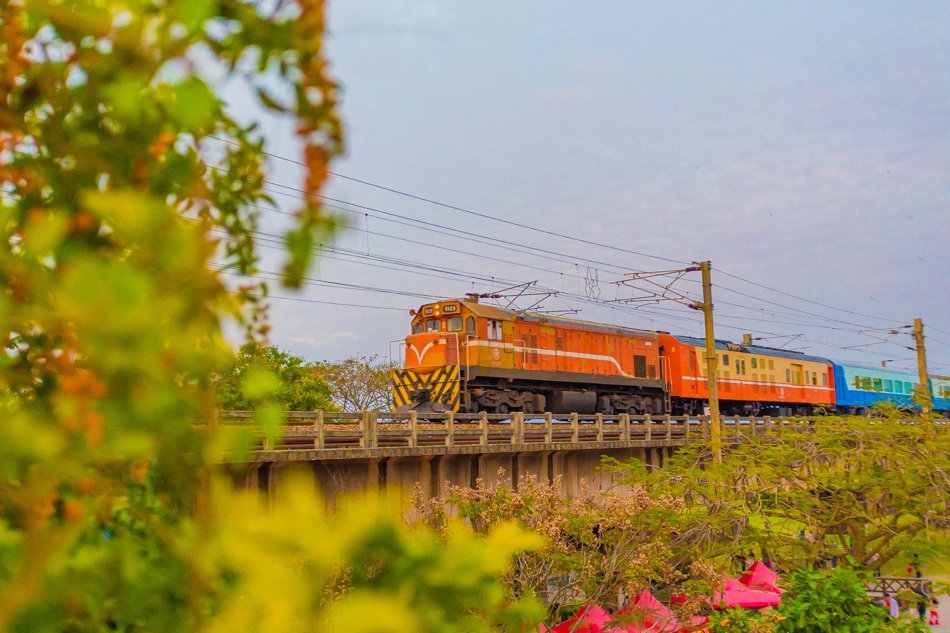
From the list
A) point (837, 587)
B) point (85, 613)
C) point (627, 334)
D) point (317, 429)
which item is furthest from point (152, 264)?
point (627, 334)

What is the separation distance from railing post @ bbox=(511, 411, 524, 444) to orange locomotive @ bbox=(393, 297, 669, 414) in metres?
3.82

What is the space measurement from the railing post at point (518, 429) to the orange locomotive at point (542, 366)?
12.6 feet

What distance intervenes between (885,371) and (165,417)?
54342 millimetres

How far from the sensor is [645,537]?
13.4 meters

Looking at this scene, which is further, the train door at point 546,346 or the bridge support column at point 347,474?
the train door at point 546,346

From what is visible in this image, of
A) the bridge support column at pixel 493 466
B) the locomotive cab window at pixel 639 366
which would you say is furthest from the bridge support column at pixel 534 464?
the locomotive cab window at pixel 639 366

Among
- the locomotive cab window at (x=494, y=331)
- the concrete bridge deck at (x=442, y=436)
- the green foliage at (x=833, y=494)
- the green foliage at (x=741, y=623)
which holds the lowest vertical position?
the green foliage at (x=741, y=623)

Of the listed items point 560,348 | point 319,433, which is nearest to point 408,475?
point 319,433

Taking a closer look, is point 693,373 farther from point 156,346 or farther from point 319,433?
point 156,346

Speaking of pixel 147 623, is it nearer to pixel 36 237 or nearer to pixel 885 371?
pixel 36 237

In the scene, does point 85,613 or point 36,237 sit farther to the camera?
point 85,613

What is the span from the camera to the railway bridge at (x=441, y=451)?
48.8 ft

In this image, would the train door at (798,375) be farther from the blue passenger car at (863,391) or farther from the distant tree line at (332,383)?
the distant tree line at (332,383)

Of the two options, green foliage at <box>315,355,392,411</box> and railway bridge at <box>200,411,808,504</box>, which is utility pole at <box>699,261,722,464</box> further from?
green foliage at <box>315,355,392,411</box>
